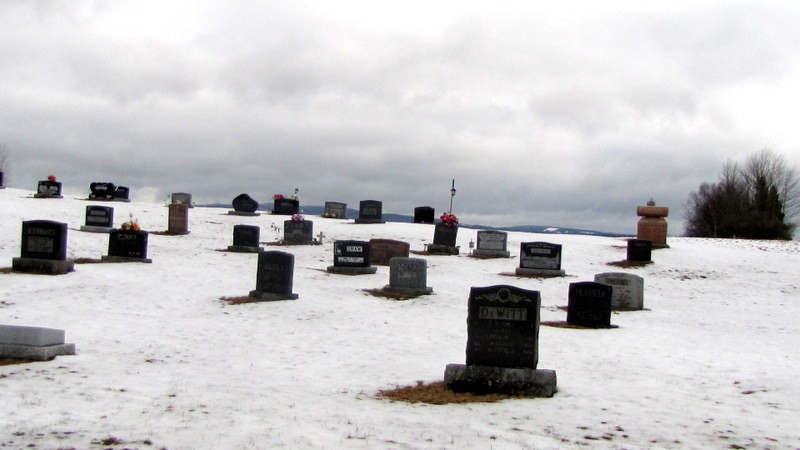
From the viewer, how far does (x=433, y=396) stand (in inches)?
316

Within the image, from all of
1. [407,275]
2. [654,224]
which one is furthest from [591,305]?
[654,224]

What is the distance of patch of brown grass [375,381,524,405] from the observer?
782 centimetres

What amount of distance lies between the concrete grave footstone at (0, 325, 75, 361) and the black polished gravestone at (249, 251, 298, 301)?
732 cm

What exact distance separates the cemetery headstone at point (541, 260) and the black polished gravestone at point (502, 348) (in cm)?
1496

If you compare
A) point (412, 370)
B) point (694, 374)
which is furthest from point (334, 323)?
point (694, 374)

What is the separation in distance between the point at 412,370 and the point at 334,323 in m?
4.42

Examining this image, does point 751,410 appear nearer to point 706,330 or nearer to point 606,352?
point 606,352

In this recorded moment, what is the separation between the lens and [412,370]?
9.84 metres

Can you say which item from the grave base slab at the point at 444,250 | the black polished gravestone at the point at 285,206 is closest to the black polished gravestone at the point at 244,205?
the black polished gravestone at the point at 285,206

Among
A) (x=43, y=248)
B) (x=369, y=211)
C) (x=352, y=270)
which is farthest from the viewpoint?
(x=369, y=211)

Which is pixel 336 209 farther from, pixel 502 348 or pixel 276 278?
pixel 502 348

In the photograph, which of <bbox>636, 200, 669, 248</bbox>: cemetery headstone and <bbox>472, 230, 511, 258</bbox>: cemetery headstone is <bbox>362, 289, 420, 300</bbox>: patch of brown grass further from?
<bbox>636, 200, 669, 248</bbox>: cemetery headstone

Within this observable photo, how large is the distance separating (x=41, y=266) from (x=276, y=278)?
609cm

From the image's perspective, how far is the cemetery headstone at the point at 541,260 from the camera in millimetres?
23609
